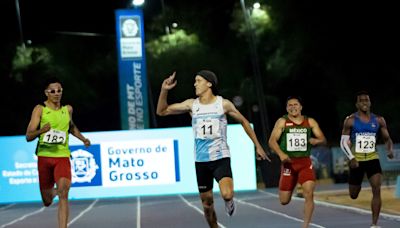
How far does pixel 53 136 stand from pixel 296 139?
→ 11.0 feet

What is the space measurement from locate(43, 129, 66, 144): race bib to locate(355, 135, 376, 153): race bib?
4.45 meters

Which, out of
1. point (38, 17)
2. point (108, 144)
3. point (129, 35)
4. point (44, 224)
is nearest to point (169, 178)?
point (108, 144)

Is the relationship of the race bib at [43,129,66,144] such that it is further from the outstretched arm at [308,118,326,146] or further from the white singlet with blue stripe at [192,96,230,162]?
the outstretched arm at [308,118,326,146]

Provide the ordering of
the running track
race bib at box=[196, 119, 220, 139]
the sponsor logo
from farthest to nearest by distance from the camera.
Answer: the sponsor logo, the running track, race bib at box=[196, 119, 220, 139]

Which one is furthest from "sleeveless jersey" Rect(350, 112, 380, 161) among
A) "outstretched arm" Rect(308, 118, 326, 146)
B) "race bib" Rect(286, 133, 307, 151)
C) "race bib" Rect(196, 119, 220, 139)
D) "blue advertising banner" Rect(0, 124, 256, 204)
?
"blue advertising banner" Rect(0, 124, 256, 204)

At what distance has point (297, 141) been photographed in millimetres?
12719

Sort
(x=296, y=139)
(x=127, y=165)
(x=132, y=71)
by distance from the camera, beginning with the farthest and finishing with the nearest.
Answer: (x=132, y=71) → (x=127, y=165) → (x=296, y=139)

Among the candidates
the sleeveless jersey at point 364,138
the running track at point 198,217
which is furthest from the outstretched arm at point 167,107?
the running track at point 198,217

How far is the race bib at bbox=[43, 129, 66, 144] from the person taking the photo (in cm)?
1213

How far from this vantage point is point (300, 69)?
54406 mm

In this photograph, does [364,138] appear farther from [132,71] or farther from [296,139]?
[132,71]

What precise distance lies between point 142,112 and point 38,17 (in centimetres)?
3057

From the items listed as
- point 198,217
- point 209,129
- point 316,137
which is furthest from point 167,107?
point 198,217

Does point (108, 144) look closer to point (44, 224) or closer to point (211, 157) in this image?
point (44, 224)
